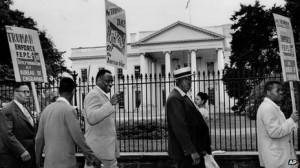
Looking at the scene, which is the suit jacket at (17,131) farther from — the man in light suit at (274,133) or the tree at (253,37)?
the tree at (253,37)

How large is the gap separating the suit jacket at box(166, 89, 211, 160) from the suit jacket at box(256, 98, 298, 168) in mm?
920

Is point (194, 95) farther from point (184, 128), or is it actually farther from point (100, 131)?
point (184, 128)

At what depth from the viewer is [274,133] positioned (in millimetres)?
4742

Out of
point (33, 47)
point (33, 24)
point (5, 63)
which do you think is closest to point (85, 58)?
point (33, 24)

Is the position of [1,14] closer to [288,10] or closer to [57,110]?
[288,10]

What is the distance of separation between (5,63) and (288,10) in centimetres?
2464

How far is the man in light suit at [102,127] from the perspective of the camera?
479cm

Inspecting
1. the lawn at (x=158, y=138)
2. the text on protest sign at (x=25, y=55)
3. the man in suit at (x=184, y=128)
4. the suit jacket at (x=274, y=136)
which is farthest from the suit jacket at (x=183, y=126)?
the lawn at (x=158, y=138)

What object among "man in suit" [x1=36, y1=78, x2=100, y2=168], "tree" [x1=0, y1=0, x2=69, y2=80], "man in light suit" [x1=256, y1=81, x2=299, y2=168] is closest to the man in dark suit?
"man in suit" [x1=36, y1=78, x2=100, y2=168]

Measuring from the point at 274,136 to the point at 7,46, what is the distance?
104 ft

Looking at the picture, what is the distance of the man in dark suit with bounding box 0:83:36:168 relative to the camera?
5.10 m

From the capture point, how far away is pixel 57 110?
14.5 feet

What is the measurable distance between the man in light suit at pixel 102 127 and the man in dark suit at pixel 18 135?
0.98 meters

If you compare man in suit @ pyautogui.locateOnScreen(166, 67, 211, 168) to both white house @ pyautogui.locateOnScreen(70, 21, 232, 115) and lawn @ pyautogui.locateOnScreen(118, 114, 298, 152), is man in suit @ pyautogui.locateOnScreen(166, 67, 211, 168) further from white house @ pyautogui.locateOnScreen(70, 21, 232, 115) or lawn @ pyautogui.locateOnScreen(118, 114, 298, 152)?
white house @ pyautogui.locateOnScreen(70, 21, 232, 115)
